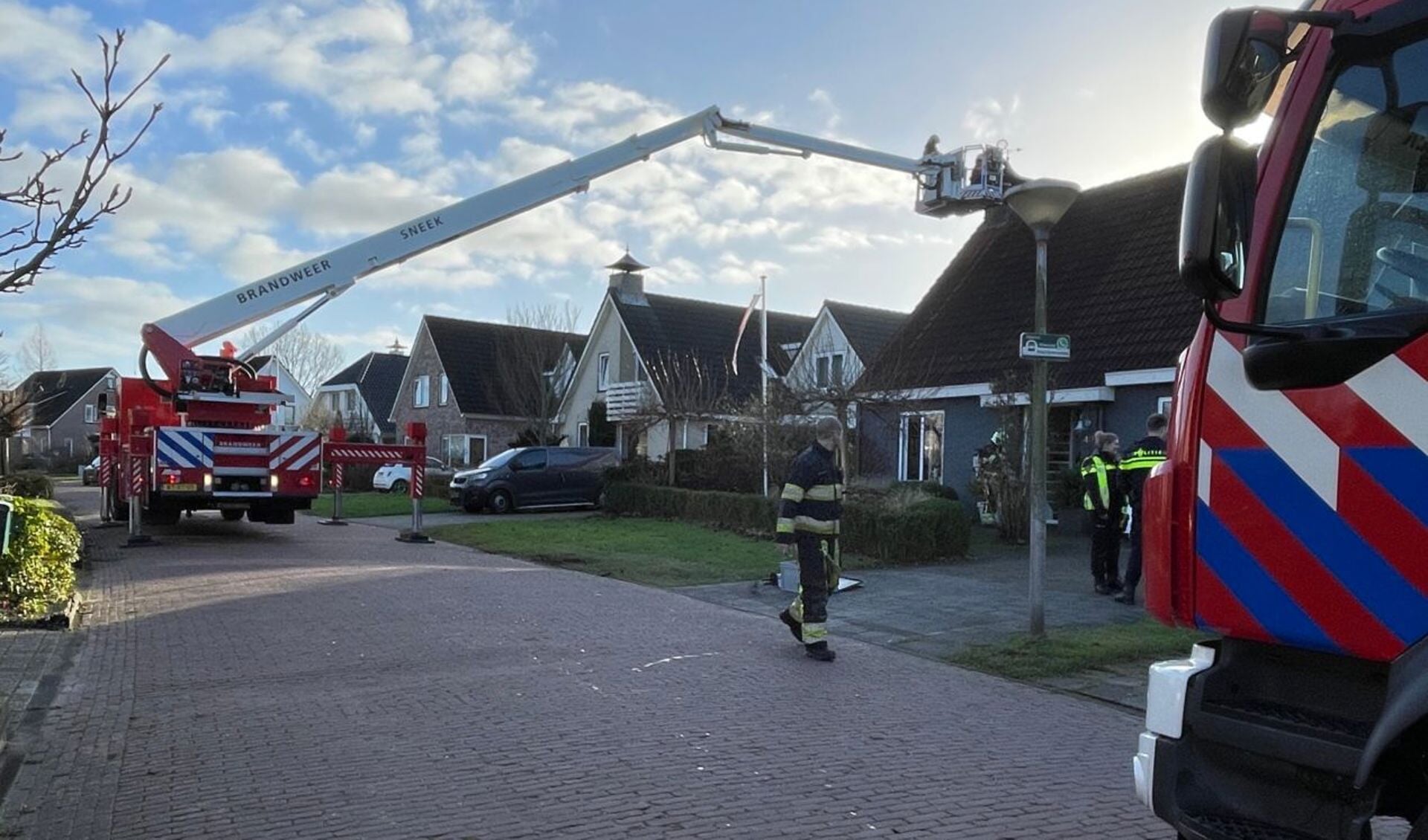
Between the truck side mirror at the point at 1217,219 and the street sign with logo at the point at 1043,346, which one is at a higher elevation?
the street sign with logo at the point at 1043,346

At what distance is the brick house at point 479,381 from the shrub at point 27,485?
21090mm

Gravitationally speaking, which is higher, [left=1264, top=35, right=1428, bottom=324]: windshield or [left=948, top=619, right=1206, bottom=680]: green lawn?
[left=1264, top=35, right=1428, bottom=324]: windshield

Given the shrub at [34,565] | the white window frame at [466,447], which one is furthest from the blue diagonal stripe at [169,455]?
the white window frame at [466,447]

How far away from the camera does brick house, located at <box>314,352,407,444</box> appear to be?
54562 mm

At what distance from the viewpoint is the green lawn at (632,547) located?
13414mm

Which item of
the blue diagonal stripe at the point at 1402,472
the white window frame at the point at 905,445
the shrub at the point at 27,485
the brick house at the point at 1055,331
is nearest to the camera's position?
the blue diagonal stripe at the point at 1402,472

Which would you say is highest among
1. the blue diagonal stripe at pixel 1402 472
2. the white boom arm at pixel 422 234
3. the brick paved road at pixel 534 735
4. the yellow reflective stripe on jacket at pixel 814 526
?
the white boom arm at pixel 422 234

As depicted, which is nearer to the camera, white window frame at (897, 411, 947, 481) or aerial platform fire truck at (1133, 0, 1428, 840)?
aerial platform fire truck at (1133, 0, 1428, 840)

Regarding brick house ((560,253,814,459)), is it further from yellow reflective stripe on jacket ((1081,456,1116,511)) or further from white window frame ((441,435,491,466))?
yellow reflective stripe on jacket ((1081,456,1116,511))

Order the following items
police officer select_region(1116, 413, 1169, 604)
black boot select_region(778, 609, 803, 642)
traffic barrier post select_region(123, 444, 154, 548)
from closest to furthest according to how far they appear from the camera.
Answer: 1. black boot select_region(778, 609, 803, 642)
2. police officer select_region(1116, 413, 1169, 604)
3. traffic barrier post select_region(123, 444, 154, 548)

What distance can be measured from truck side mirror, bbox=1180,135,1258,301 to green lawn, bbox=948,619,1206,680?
18.7 feet

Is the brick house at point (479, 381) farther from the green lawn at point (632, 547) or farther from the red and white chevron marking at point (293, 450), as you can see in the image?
the red and white chevron marking at point (293, 450)

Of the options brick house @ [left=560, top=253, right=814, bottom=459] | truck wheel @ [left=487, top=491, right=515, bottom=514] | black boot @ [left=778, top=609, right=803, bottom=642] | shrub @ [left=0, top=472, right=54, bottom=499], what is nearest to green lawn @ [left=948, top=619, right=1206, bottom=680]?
black boot @ [left=778, top=609, right=803, bottom=642]

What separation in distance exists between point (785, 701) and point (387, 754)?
2435mm
